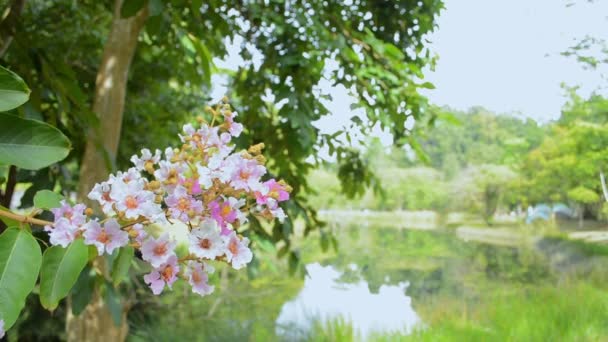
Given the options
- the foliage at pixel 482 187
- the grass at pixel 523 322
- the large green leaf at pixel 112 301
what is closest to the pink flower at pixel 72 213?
the large green leaf at pixel 112 301

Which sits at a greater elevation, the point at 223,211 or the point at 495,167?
Result: the point at 495,167

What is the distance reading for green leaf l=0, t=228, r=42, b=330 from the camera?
27 cm

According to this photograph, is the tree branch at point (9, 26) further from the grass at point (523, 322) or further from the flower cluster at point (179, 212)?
the grass at point (523, 322)

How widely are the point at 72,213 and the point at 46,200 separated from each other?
0.9 inches

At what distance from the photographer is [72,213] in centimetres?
28

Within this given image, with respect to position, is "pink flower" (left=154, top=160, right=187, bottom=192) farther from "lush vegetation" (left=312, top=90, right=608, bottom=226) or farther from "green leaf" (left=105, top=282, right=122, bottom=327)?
"lush vegetation" (left=312, top=90, right=608, bottom=226)

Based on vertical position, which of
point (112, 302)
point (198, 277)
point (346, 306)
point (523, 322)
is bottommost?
point (346, 306)

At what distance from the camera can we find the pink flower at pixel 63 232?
0.89ft

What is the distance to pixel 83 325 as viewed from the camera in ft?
3.93

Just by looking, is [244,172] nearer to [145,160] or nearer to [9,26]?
[145,160]

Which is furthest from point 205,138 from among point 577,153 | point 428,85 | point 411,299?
point 411,299

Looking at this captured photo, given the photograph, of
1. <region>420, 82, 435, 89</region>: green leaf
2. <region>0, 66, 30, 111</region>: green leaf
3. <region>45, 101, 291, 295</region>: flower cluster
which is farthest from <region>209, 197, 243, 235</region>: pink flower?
<region>420, 82, 435, 89</region>: green leaf

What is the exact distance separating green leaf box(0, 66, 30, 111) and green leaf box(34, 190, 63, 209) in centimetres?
5

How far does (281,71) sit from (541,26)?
202 cm
